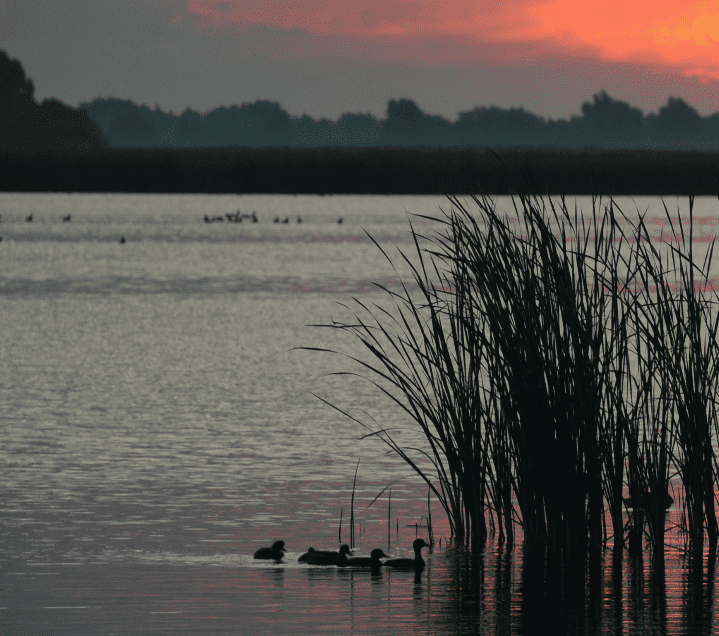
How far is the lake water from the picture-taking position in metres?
6.78

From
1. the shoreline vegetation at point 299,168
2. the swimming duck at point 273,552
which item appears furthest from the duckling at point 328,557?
the shoreline vegetation at point 299,168

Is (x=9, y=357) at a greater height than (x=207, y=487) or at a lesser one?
greater

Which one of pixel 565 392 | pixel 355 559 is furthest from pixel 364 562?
pixel 565 392

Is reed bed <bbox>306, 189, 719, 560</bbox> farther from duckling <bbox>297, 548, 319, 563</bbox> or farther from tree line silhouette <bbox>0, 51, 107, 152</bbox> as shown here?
tree line silhouette <bbox>0, 51, 107, 152</bbox>

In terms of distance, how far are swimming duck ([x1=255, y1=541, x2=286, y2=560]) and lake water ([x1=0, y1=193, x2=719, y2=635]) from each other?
73 millimetres

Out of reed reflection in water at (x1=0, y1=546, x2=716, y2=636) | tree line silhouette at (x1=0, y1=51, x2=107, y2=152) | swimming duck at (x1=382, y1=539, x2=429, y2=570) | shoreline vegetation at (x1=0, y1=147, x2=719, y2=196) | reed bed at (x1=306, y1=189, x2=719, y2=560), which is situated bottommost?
reed reflection in water at (x1=0, y1=546, x2=716, y2=636)

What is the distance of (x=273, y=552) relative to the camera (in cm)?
794

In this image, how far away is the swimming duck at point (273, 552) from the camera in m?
7.93

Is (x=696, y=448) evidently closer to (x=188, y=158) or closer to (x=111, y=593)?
(x=111, y=593)

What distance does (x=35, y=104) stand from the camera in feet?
451

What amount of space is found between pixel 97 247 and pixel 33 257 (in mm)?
5814

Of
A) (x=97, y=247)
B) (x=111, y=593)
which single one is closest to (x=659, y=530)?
(x=111, y=593)

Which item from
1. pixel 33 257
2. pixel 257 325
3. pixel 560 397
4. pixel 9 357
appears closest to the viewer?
pixel 560 397

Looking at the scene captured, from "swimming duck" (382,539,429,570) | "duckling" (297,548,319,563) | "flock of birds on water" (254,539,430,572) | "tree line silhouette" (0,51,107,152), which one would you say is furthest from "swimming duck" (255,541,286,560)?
"tree line silhouette" (0,51,107,152)
